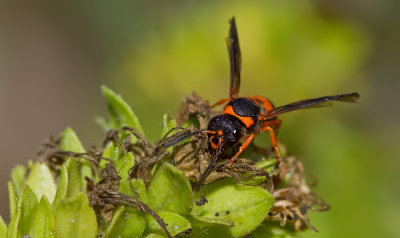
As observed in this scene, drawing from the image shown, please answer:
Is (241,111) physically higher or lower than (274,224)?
higher

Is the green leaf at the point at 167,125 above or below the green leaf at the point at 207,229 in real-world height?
above

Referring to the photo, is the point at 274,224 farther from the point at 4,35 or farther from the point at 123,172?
the point at 4,35

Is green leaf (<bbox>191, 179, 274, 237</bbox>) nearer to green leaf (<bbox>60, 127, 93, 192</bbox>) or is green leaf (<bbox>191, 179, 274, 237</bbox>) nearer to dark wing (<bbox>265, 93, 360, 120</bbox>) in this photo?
green leaf (<bbox>60, 127, 93, 192</bbox>)

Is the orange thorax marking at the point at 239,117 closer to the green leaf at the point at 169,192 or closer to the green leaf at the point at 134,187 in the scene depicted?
the green leaf at the point at 169,192

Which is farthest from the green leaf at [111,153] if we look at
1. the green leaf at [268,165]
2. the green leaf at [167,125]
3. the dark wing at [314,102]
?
the dark wing at [314,102]

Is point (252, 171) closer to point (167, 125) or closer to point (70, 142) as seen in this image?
point (167, 125)

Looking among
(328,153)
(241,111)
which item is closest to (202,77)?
(328,153)
